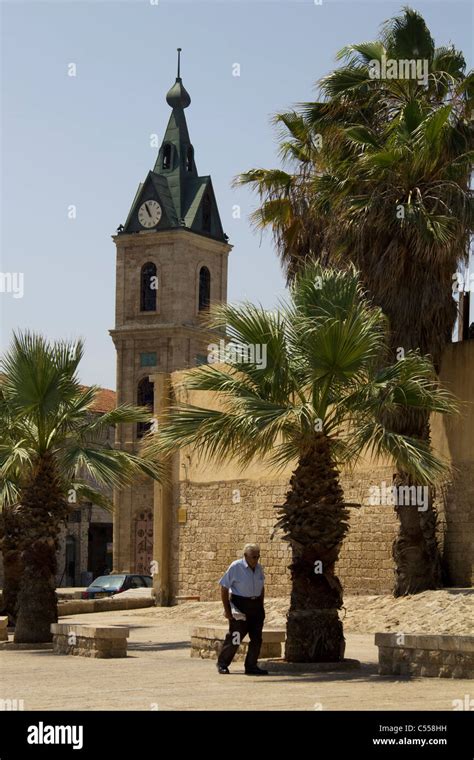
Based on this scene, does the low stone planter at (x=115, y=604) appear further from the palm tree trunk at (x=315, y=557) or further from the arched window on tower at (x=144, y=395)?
the arched window on tower at (x=144, y=395)

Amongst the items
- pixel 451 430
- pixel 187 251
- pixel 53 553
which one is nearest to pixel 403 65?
pixel 451 430

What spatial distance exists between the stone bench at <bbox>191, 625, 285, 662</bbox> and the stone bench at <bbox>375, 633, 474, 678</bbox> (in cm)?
242

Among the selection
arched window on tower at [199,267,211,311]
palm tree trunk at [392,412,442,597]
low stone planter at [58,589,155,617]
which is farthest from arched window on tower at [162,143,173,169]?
palm tree trunk at [392,412,442,597]

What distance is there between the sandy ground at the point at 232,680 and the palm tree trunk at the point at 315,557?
66cm

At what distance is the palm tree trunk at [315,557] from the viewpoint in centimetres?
1692

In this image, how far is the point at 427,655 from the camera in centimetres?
1507

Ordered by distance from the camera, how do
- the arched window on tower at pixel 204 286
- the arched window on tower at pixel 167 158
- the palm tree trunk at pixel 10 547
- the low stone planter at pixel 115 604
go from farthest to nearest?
the arched window on tower at pixel 167 158 < the arched window on tower at pixel 204 286 < the low stone planter at pixel 115 604 < the palm tree trunk at pixel 10 547

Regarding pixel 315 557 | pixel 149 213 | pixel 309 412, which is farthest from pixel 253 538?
pixel 149 213

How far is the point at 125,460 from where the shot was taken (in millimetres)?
21812

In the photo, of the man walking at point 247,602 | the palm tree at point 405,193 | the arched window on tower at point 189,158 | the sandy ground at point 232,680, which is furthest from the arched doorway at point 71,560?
the man walking at point 247,602

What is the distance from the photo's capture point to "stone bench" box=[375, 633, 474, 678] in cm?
1459

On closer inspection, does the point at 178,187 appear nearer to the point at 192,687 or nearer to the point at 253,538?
the point at 253,538
